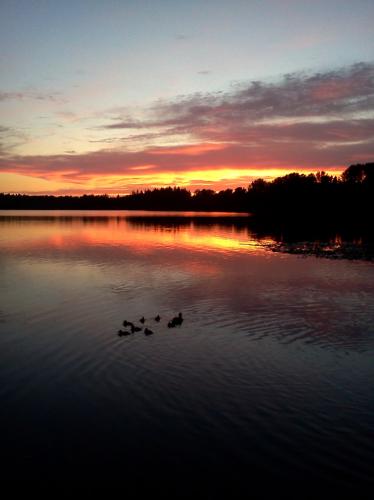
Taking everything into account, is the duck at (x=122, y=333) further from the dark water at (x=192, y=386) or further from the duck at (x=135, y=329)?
the dark water at (x=192, y=386)

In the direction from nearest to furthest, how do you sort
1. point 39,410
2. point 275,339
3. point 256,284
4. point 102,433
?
point 102,433 → point 39,410 → point 275,339 → point 256,284

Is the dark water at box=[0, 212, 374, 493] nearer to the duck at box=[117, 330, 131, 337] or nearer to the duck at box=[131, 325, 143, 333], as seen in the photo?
the duck at box=[131, 325, 143, 333]

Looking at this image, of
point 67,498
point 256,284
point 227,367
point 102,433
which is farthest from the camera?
point 256,284

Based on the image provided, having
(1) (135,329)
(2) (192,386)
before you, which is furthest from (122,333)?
(2) (192,386)

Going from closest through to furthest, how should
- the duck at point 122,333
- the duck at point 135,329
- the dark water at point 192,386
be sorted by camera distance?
the dark water at point 192,386 < the duck at point 122,333 < the duck at point 135,329

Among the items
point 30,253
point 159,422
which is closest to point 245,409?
point 159,422

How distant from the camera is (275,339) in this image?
17688 mm

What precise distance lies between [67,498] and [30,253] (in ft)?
135

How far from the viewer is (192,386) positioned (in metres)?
13.1

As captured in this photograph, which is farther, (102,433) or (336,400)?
(336,400)

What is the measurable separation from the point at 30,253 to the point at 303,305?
3264cm

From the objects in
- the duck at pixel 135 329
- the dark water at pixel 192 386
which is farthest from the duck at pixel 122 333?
the dark water at pixel 192 386

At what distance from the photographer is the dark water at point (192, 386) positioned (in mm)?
9391

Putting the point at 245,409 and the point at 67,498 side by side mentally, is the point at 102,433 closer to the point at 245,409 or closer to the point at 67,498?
the point at 67,498
